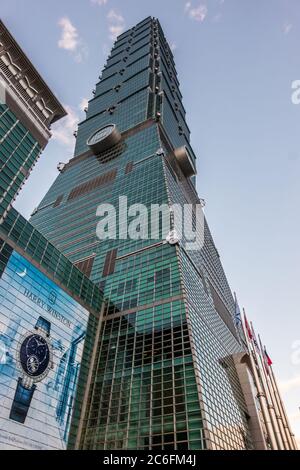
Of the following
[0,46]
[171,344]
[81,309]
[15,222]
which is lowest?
[171,344]

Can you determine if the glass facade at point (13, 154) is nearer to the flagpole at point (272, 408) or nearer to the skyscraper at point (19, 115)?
the skyscraper at point (19, 115)

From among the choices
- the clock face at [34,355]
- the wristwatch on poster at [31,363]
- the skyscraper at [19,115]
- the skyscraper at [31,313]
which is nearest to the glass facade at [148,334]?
the skyscraper at [31,313]

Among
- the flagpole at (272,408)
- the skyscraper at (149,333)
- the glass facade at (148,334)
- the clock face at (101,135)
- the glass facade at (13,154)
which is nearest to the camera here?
the glass facade at (148,334)

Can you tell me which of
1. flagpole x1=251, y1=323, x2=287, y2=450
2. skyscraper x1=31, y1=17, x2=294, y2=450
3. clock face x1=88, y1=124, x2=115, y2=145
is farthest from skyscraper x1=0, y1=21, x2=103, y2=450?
clock face x1=88, y1=124, x2=115, y2=145

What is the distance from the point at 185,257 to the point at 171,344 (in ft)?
75.1

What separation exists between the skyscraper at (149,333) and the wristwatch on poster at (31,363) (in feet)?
30.8

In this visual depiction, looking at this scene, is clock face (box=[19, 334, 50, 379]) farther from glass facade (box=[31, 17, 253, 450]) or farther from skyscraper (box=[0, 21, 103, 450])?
glass facade (box=[31, 17, 253, 450])

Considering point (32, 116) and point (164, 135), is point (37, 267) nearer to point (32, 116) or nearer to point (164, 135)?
point (32, 116)

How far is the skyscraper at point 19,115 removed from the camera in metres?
51.0

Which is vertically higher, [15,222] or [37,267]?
[15,222]

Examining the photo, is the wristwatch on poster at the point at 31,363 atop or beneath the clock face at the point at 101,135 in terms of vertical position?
beneath

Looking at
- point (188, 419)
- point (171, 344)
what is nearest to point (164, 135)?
point (171, 344)

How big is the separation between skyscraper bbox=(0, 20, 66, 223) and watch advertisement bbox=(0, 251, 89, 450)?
11276mm

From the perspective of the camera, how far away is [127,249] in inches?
2793
